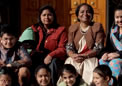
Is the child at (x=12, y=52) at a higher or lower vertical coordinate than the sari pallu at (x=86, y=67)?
higher

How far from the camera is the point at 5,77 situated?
183 inches

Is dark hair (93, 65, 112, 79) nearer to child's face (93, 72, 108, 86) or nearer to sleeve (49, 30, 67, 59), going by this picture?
A: child's face (93, 72, 108, 86)

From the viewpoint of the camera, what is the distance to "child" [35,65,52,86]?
15.2ft

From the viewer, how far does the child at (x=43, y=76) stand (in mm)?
4642

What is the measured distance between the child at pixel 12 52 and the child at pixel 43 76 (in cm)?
16

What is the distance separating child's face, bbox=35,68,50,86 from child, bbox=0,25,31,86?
7.2 inches

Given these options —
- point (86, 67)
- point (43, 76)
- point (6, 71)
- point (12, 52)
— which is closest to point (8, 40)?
point (12, 52)

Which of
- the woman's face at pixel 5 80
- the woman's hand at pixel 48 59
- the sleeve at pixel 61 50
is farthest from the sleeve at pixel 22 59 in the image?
the sleeve at pixel 61 50

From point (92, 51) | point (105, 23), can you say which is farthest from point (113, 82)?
point (105, 23)

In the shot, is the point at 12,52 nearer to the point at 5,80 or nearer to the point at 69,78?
the point at 5,80

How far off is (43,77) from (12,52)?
2.04ft

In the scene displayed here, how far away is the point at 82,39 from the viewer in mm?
5438

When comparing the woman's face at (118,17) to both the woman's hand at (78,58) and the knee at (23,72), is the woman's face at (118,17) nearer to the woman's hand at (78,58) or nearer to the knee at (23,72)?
the woman's hand at (78,58)

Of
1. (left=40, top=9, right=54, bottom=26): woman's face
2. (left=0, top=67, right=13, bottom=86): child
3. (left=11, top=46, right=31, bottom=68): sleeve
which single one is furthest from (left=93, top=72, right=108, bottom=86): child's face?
(left=40, top=9, right=54, bottom=26): woman's face
